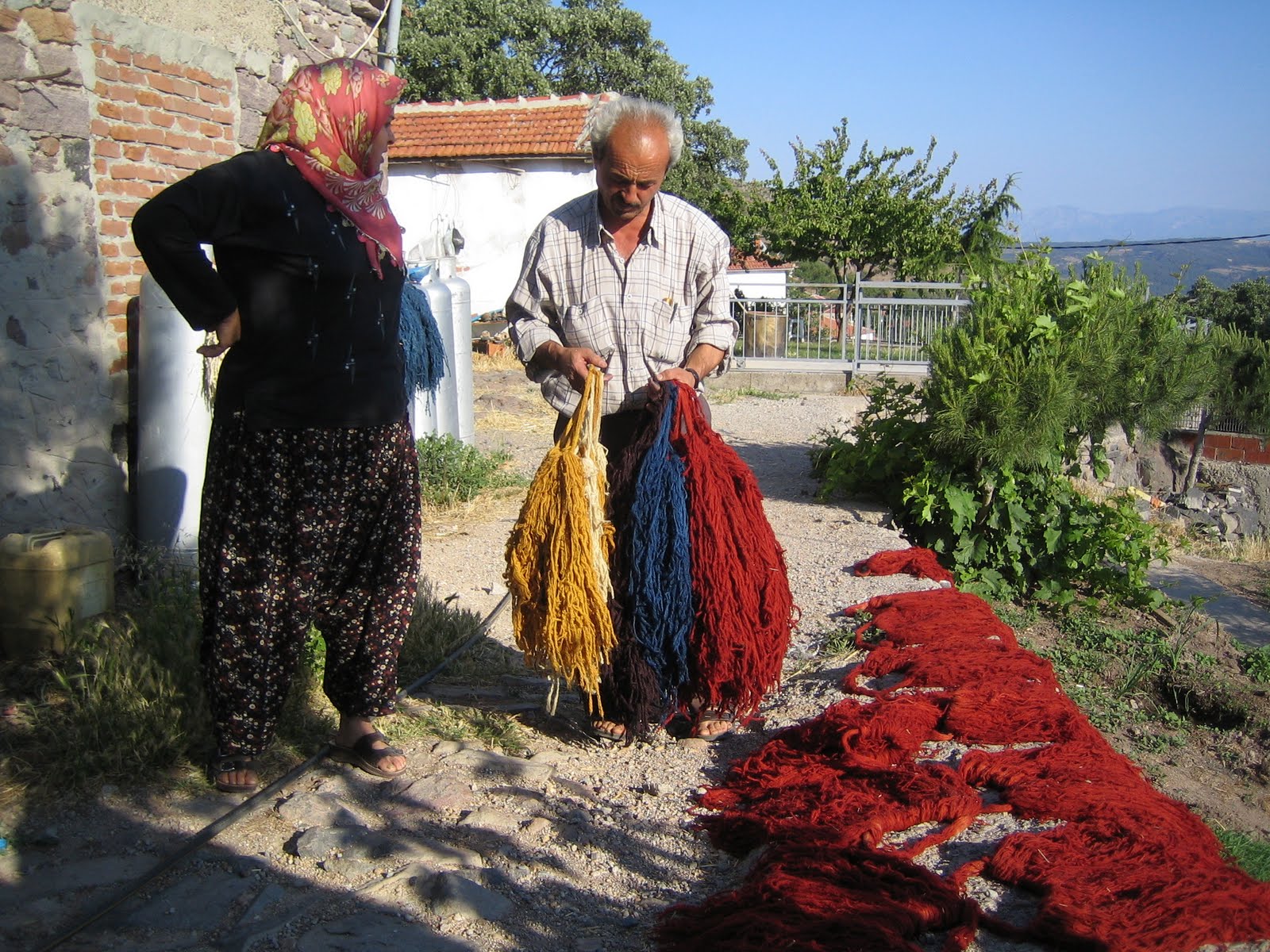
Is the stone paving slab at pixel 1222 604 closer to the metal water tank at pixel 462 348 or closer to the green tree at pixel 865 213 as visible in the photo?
the metal water tank at pixel 462 348

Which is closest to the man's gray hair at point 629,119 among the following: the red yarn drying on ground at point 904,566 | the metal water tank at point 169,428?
the metal water tank at point 169,428

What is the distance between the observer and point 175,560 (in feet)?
15.4

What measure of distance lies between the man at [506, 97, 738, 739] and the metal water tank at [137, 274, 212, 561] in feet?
6.51

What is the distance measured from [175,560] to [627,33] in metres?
32.5

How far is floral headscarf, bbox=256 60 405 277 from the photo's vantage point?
273 cm

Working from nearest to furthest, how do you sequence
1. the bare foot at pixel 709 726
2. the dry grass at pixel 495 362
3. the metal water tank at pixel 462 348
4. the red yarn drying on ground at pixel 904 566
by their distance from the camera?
the bare foot at pixel 709 726, the red yarn drying on ground at pixel 904 566, the metal water tank at pixel 462 348, the dry grass at pixel 495 362

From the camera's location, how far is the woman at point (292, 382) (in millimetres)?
2713

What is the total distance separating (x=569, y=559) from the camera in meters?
3.10

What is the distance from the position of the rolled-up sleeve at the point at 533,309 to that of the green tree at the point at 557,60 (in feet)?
86.1

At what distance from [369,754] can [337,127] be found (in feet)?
5.81

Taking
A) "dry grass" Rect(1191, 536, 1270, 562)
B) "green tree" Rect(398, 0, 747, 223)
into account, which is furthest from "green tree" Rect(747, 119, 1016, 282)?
"dry grass" Rect(1191, 536, 1270, 562)

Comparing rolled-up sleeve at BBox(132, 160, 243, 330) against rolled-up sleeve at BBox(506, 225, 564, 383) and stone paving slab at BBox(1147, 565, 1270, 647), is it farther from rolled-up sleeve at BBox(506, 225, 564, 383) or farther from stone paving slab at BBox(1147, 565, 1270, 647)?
stone paving slab at BBox(1147, 565, 1270, 647)

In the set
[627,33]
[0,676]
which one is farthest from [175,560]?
[627,33]

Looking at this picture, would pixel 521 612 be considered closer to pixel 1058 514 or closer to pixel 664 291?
pixel 664 291
